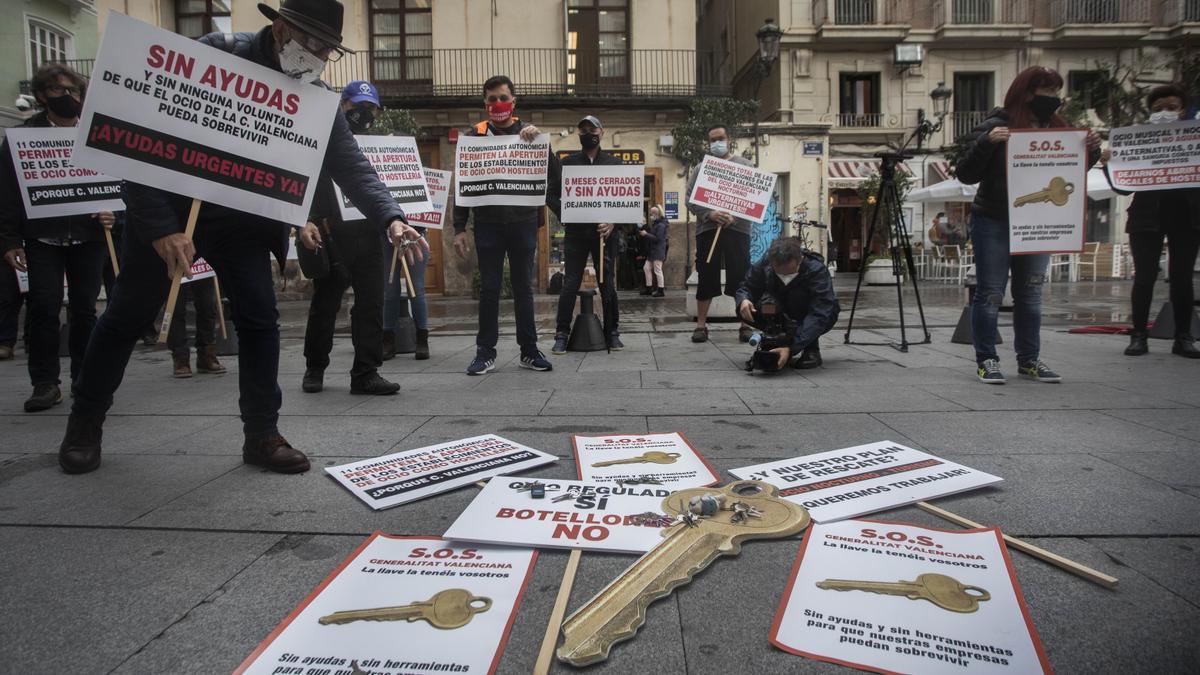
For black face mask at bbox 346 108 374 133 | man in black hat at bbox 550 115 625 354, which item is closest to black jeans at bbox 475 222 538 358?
man in black hat at bbox 550 115 625 354

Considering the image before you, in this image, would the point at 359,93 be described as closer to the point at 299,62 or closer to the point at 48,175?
the point at 48,175

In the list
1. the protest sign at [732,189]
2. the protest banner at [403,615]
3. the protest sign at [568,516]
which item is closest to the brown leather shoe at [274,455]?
the protest sign at [568,516]

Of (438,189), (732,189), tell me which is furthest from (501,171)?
(732,189)

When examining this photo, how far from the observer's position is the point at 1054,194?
4238 millimetres

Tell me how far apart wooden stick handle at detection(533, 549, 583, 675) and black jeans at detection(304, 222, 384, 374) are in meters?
2.78

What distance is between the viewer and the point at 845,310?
9953mm

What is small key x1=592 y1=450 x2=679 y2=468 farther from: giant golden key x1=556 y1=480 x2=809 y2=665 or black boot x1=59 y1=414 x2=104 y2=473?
black boot x1=59 y1=414 x2=104 y2=473

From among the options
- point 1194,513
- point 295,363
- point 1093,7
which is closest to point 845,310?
point 295,363

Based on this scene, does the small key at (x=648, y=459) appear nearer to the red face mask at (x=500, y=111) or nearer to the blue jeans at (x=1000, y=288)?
the blue jeans at (x=1000, y=288)

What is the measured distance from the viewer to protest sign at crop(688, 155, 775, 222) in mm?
6148

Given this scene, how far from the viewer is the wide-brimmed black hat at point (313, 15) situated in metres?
2.40

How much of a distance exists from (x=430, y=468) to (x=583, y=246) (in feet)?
11.2

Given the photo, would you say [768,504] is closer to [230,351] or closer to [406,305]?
[406,305]

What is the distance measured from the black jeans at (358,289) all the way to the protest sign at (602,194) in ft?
5.66
